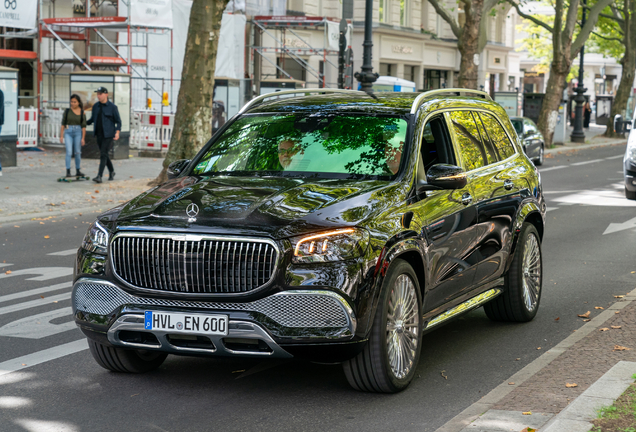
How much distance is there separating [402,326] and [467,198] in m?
1.32

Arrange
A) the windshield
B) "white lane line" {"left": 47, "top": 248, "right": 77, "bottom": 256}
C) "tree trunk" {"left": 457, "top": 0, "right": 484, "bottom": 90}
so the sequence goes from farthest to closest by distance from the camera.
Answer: "tree trunk" {"left": 457, "top": 0, "right": 484, "bottom": 90} → "white lane line" {"left": 47, "top": 248, "right": 77, "bottom": 256} → the windshield

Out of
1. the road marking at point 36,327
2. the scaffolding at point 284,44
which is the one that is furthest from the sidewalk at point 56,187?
the scaffolding at point 284,44

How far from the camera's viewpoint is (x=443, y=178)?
5.81 metres

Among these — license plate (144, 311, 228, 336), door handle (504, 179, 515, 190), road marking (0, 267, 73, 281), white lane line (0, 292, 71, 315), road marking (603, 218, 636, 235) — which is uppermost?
door handle (504, 179, 515, 190)

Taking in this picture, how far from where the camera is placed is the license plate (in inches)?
194

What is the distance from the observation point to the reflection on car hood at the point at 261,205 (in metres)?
4.96

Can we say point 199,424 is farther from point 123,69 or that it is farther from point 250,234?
point 123,69

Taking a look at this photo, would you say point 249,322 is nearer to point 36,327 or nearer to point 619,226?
point 36,327

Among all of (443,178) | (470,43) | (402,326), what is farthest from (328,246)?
(470,43)

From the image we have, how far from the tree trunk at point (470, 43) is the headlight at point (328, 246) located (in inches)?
1081

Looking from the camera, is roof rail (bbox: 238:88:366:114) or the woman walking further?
the woman walking

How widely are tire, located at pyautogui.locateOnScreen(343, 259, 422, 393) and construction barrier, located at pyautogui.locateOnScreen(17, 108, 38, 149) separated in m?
20.4

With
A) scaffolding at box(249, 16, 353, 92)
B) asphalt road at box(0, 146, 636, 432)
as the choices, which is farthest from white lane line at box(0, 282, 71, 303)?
scaffolding at box(249, 16, 353, 92)

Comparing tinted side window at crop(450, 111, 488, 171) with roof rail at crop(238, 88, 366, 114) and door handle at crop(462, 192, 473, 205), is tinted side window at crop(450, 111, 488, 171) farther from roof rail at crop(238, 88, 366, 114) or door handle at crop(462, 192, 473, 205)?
roof rail at crop(238, 88, 366, 114)
